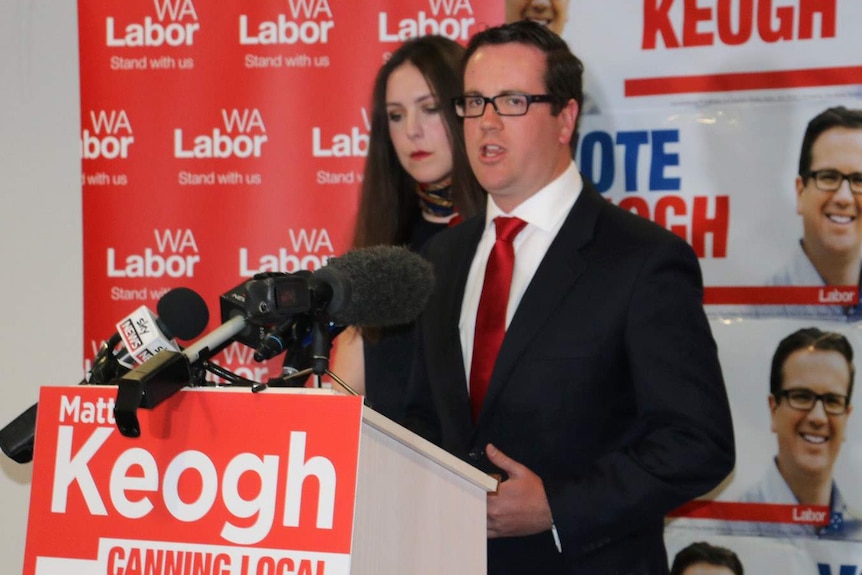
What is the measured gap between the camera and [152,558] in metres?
1.41

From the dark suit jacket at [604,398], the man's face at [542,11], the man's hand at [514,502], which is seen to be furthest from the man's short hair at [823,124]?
the man's hand at [514,502]

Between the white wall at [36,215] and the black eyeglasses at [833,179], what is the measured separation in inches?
107

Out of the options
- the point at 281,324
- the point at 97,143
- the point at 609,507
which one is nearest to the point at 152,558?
the point at 281,324

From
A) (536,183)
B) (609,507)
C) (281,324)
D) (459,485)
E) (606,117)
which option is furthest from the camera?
(606,117)

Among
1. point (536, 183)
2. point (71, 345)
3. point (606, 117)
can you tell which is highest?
point (606, 117)

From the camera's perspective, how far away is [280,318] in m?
1.34

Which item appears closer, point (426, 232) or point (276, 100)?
point (426, 232)

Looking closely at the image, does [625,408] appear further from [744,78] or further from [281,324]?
[744,78]

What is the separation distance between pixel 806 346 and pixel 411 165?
134 cm

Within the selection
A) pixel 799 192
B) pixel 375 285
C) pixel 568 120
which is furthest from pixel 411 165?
pixel 375 285

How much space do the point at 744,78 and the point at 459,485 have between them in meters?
2.16

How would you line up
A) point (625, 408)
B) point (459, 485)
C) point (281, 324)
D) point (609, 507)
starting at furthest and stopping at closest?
point (625, 408)
point (609, 507)
point (459, 485)
point (281, 324)

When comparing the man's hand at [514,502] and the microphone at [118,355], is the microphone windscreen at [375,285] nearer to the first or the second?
the microphone at [118,355]

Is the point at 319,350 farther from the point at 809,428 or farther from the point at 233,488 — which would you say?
the point at 809,428
